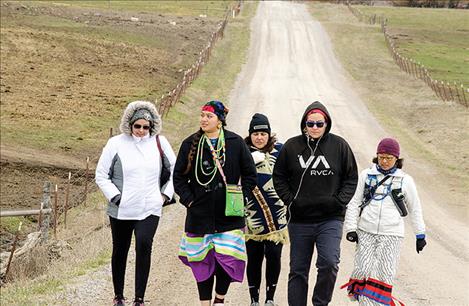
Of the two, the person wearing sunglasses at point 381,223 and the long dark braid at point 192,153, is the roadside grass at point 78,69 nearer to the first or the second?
the long dark braid at point 192,153

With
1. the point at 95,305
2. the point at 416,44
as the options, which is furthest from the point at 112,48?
the point at 95,305

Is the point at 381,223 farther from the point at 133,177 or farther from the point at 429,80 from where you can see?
the point at 429,80

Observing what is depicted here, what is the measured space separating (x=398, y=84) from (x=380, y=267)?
27.2 metres

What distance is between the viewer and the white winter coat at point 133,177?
711 cm

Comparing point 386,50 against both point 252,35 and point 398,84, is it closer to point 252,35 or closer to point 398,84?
point 252,35

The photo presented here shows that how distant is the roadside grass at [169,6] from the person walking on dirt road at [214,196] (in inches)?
2197

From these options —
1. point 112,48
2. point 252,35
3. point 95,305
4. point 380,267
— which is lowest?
point 95,305

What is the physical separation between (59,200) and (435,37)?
42697mm

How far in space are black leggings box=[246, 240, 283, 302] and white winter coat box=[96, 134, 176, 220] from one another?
1019 millimetres

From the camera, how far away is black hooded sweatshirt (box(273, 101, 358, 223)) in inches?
262

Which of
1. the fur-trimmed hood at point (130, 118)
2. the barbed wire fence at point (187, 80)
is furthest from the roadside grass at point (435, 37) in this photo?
the fur-trimmed hood at point (130, 118)

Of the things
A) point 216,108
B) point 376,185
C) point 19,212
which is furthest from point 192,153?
point 19,212

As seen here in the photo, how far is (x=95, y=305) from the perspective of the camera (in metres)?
7.88

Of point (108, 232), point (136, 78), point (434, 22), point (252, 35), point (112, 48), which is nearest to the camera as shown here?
point (108, 232)
